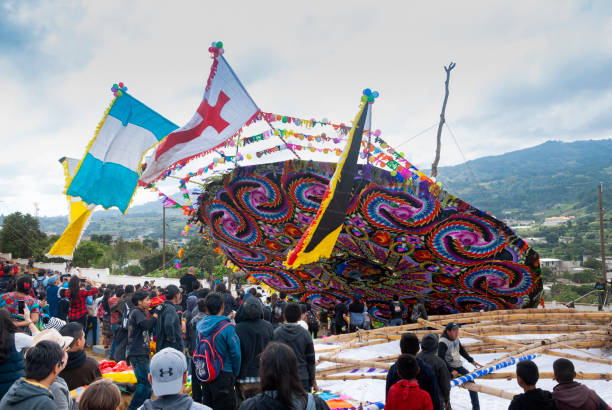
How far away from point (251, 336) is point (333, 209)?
2512mm

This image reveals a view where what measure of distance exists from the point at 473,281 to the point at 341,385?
13.8 feet

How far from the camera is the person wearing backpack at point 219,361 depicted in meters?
3.81

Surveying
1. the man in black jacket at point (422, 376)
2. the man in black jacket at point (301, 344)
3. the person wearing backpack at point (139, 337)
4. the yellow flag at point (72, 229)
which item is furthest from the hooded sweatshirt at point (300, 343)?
the yellow flag at point (72, 229)

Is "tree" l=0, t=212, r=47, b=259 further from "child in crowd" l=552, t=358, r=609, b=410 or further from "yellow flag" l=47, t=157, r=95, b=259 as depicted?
"child in crowd" l=552, t=358, r=609, b=410

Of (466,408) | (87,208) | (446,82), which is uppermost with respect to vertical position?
(446,82)

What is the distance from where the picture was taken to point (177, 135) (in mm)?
6953

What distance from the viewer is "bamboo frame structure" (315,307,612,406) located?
5793 mm

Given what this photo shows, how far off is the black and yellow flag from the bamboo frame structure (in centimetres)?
154

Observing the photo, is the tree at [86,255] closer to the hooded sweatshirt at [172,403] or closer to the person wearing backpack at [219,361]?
the person wearing backpack at [219,361]

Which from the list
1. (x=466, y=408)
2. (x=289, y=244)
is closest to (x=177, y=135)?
(x=289, y=244)

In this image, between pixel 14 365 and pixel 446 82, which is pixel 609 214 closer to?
pixel 446 82

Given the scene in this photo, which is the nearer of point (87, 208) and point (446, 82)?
point (87, 208)

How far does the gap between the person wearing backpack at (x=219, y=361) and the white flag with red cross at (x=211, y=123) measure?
3776 millimetres

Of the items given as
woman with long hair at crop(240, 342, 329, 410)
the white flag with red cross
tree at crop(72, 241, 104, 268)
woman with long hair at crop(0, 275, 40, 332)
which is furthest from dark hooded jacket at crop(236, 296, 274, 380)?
tree at crop(72, 241, 104, 268)
